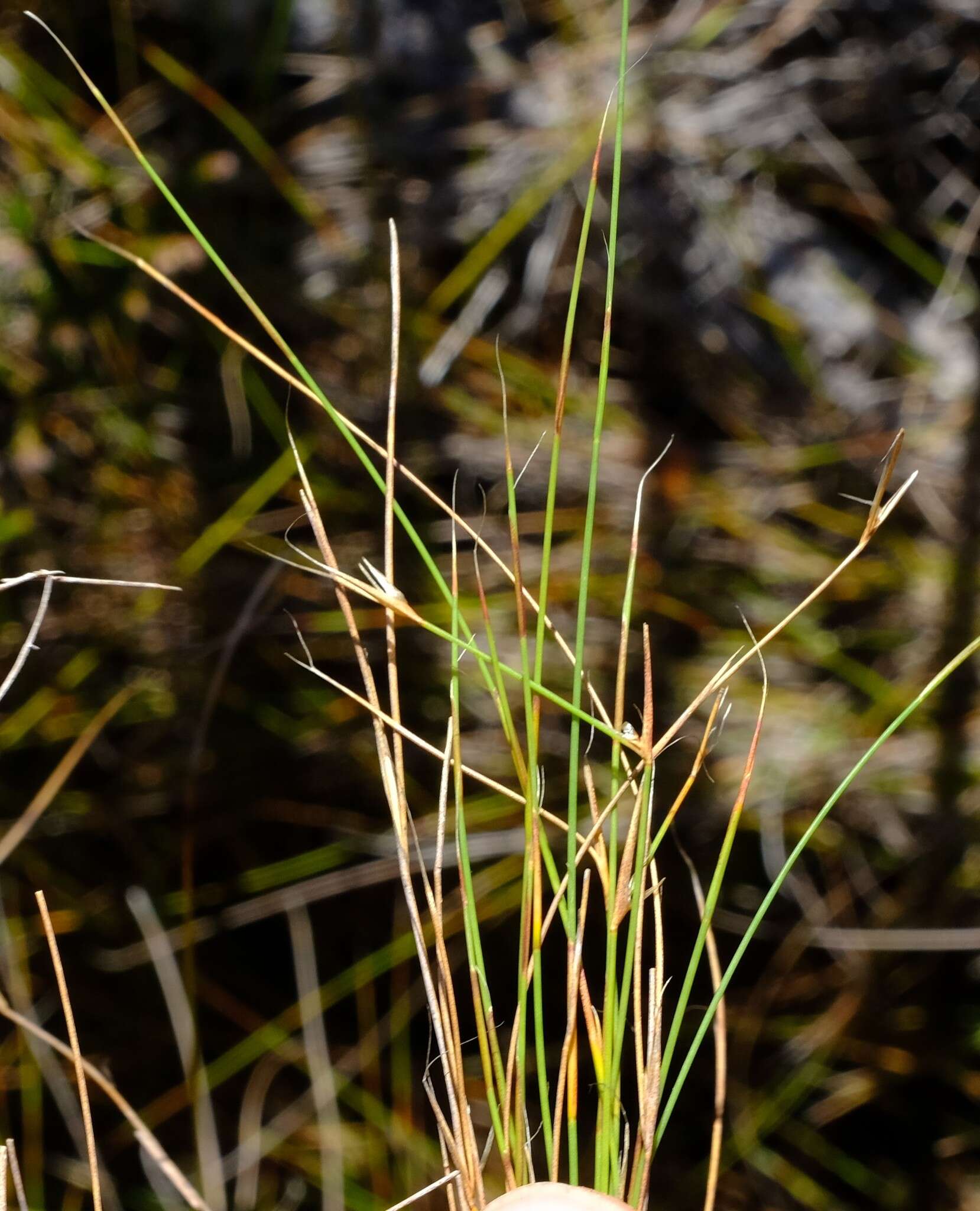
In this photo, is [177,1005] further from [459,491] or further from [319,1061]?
[459,491]

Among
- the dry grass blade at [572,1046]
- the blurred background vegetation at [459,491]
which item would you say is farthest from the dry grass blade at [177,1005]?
the dry grass blade at [572,1046]

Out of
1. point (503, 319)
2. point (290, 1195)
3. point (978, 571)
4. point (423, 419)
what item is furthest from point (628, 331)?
point (290, 1195)

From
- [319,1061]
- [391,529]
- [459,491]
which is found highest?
[391,529]

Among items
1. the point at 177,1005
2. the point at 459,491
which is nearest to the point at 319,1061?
the point at 177,1005

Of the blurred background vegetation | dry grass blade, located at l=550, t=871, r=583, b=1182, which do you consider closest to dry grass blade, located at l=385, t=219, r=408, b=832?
dry grass blade, located at l=550, t=871, r=583, b=1182

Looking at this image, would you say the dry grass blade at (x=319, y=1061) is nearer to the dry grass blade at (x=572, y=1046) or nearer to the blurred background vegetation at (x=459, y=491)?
the blurred background vegetation at (x=459, y=491)

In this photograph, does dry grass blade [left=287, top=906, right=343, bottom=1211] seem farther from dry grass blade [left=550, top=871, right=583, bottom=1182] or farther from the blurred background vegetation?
dry grass blade [left=550, top=871, right=583, bottom=1182]

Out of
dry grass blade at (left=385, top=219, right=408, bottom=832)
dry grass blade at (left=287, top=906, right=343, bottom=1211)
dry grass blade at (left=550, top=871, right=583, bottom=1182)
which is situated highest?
dry grass blade at (left=385, top=219, right=408, bottom=832)

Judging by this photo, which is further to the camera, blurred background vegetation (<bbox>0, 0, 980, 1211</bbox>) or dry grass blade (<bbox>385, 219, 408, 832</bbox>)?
blurred background vegetation (<bbox>0, 0, 980, 1211</bbox>)

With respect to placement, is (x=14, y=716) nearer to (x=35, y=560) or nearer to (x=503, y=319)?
(x=35, y=560)

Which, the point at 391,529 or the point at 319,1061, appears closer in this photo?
the point at 391,529
